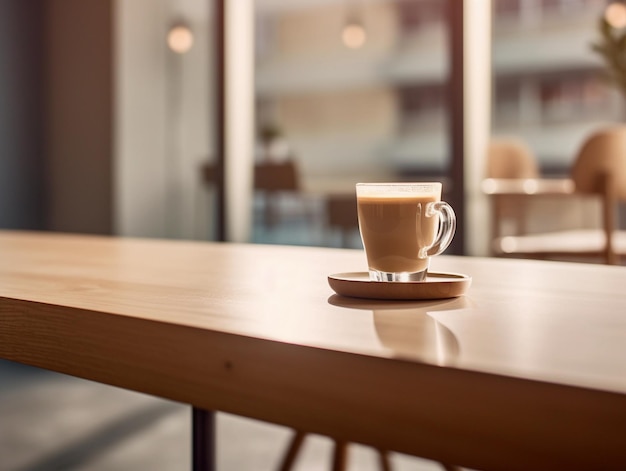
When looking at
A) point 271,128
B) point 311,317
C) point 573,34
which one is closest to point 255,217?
point 271,128

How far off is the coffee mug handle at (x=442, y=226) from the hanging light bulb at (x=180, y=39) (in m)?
3.29

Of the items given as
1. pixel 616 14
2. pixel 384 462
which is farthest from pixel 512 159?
pixel 384 462

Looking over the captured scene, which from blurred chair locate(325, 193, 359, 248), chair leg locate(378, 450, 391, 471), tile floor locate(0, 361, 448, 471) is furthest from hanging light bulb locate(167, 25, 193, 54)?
chair leg locate(378, 450, 391, 471)

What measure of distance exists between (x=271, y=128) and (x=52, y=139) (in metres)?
1.19

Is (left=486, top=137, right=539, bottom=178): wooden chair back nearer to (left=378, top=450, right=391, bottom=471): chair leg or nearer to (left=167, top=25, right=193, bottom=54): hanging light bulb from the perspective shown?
(left=167, top=25, right=193, bottom=54): hanging light bulb

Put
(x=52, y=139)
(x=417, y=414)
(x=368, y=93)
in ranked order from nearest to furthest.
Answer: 1. (x=417, y=414)
2. (x=368, y=93)
3. (x=52, y=139)

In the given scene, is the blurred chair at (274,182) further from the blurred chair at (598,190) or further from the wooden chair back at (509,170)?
the blurred chair at (598,190)

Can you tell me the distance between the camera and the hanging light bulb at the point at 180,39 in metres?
3.73

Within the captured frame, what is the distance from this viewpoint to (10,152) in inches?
146

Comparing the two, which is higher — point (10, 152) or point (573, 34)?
point (573, 34)

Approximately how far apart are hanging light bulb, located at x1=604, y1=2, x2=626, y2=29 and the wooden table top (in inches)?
113

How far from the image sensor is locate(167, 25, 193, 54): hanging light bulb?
3.73m

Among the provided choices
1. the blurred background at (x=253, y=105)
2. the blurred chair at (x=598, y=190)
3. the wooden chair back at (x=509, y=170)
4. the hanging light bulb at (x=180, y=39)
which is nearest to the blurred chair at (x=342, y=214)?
the blurred background at (x=253, y=105)

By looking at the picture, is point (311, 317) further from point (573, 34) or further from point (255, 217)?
point (573, 34)
